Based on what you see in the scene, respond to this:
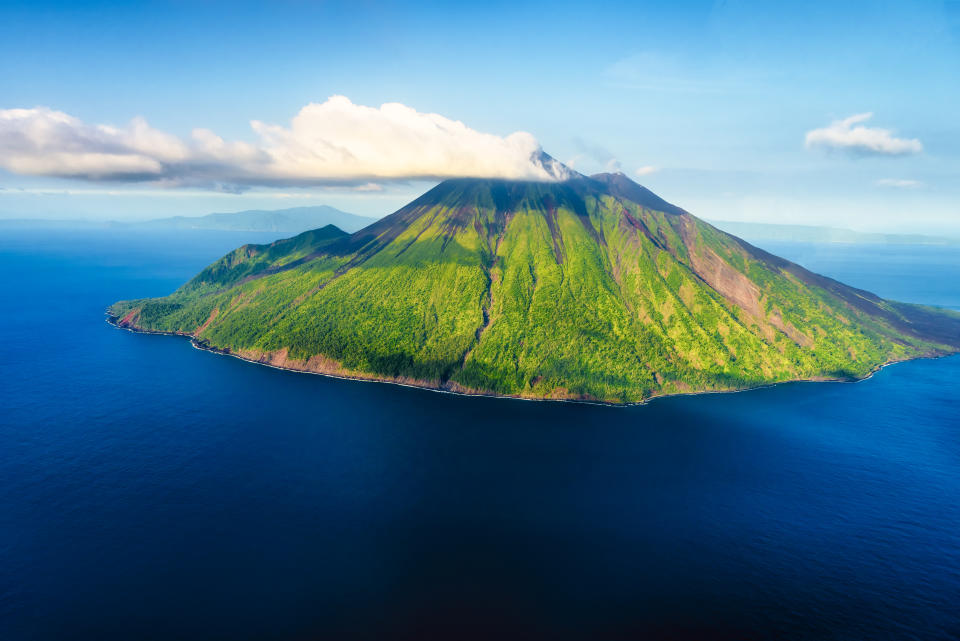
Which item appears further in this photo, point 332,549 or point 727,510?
point 727,510

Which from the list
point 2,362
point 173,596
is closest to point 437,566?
point 173,596

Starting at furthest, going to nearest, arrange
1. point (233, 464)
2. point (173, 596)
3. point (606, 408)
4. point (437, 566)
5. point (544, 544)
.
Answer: point (606, 408), point (233, 464), point (544, 544), point (437, 566), point (173, 596)

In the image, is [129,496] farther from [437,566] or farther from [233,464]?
[437,566]

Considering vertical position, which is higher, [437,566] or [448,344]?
[448,344]

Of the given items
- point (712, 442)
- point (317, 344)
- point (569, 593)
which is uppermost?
point (317, 344)

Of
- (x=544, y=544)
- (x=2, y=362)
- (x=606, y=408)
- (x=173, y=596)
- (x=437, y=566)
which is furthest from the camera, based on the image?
(x=2, y=362)

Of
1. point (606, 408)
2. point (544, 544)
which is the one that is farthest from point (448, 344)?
point (544, 544)
